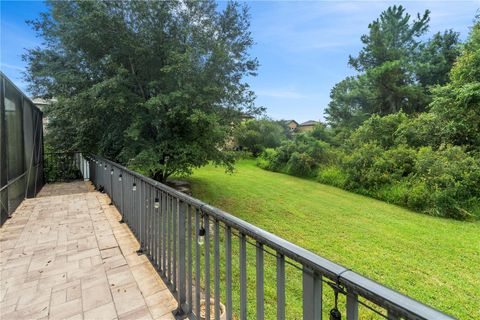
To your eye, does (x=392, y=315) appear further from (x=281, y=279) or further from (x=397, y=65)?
(x=397, y=65)

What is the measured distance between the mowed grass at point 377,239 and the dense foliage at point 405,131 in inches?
36.9

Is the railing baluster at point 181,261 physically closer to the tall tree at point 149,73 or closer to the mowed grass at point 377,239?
the mowed grass at point 377,239

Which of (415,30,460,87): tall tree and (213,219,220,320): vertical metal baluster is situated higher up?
(415,30,460,87): tall tree

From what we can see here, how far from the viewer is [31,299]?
6.25 feet

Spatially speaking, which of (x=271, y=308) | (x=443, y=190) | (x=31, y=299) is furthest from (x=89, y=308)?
(x=443, y=190)

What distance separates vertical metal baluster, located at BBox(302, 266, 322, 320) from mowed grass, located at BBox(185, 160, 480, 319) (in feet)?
6.47

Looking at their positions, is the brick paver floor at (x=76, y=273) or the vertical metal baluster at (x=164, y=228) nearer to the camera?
the brick paver floor at (x=76, y=273)

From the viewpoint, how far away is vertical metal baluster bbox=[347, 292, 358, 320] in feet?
2.30

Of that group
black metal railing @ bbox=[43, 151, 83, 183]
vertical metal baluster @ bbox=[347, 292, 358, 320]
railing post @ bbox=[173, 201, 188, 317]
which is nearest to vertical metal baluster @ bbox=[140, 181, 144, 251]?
railing post @ bbox=[173, 201, 188, 317]

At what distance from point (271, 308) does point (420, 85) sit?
1603cm

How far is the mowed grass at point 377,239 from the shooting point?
3117 millimetres

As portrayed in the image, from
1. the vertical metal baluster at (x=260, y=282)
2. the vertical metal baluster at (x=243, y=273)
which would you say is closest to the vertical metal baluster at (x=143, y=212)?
the vertical metal baluster at (x=243, y=273)

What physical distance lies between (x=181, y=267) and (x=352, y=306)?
133 cm

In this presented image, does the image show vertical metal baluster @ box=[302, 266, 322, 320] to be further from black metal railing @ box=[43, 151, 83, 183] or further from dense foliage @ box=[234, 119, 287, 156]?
dense foliage @ box=[234, 119, 287, 156]
